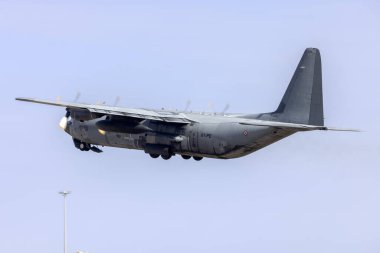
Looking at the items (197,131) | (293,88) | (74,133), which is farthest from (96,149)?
(293,88)

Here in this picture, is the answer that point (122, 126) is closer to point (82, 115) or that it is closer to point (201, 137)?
point (82, 115)

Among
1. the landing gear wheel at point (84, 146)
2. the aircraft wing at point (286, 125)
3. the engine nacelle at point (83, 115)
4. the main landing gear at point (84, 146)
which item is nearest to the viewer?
the aircraft wing at point (286, 125)

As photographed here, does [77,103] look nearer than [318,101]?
No

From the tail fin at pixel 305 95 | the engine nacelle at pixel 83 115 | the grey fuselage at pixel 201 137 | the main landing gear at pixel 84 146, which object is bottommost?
the main landing gear at pixel 84 146

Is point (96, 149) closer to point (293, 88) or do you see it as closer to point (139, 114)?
point (139, 114)

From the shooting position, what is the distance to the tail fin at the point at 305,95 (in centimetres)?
8550

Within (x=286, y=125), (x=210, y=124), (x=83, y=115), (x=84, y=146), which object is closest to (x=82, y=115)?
(x=83, y=115)

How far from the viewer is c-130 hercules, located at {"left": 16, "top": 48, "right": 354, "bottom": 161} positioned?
8562cm

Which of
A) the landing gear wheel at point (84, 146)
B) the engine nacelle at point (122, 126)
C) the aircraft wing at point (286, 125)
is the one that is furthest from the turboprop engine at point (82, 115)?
the aircraft wing at point (286, 125)

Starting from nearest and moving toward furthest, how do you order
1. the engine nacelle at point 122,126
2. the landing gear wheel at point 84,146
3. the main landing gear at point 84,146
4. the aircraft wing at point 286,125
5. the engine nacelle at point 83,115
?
the aircraft wing at point 286,125, the engine nacelle at point 83,115, the engine nacelle at point 122,126, the main landing gear at point 84,146, the landing gear wheel at point 84,146

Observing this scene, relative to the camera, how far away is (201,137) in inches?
3457

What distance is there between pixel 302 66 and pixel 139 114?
10.8m

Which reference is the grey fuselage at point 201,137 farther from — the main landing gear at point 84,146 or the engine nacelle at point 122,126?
the main landing gear at point 84,146

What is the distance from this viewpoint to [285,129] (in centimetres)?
8462
